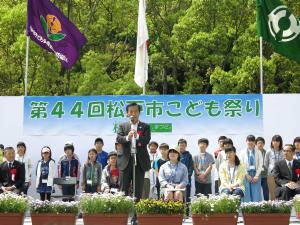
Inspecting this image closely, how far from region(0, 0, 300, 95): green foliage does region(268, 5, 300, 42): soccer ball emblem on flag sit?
7560 millimetres

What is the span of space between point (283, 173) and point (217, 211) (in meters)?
2.86

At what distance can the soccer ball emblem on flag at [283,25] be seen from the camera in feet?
47.0

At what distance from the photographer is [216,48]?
79.1 feet

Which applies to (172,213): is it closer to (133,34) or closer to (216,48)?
(216,48)

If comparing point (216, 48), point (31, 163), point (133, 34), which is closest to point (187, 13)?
point (216, 48)

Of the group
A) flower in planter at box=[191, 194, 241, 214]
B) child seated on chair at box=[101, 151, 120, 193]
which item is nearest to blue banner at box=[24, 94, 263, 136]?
child seated on chair at box=[101, 151, 120, 193]

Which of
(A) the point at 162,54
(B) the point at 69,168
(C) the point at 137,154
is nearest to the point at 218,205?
(C) the point at 137,154

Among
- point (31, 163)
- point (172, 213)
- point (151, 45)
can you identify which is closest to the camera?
point (172, 213)

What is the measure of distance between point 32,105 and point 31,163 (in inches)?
48.6

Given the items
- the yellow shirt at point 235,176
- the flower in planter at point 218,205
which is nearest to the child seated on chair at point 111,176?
the yellow shirt at point 235,176

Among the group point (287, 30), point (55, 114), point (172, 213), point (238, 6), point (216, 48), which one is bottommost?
point (172, 213)

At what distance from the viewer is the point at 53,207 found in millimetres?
10016

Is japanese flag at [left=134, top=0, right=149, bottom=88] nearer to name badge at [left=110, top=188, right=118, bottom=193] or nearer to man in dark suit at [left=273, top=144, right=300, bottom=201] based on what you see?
name badge at [left=110, top=188, right=118, bottom=193]

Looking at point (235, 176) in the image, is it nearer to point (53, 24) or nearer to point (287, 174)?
point (287, 174)
